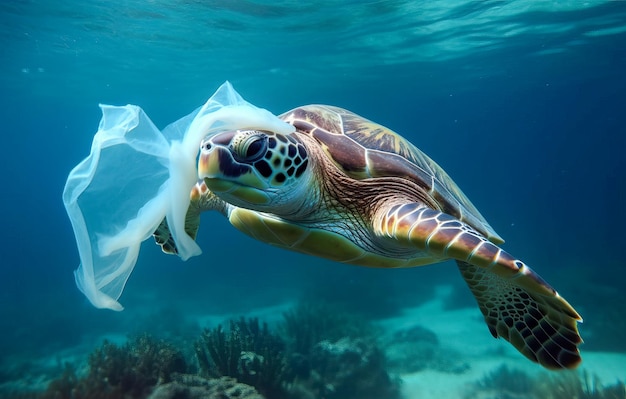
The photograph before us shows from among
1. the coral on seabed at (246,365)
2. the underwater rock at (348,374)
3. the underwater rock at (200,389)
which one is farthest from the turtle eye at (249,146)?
the underwater rock at (348,374)

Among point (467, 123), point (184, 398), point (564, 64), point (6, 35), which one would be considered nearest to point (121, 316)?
point (6, 35)

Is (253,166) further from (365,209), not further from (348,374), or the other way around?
(348,374)

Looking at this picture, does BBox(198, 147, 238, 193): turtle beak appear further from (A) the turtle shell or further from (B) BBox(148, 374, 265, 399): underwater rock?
(B) BBox(148, 374, 265, 399): underwater rock

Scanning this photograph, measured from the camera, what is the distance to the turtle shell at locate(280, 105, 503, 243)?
8.75 feet

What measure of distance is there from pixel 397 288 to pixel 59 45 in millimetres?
16028

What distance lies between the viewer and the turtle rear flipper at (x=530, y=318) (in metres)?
2.38

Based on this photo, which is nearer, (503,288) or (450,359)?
(503,288)

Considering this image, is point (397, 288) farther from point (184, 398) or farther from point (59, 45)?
point (59, 45)

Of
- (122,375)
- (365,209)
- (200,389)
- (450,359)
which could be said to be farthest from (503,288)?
(450,359)

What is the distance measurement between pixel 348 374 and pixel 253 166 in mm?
5163

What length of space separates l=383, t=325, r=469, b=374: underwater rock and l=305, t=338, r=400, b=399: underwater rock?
122 cm

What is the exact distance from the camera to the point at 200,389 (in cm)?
410

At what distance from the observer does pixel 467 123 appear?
52.8 metres

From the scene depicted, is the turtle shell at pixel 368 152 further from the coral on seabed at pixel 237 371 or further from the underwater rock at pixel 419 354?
the underwater rock at pixel 419 354
